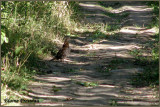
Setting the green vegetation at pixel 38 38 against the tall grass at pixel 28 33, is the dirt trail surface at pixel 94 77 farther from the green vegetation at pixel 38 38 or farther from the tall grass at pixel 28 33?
the tall grass at pixel 28 33

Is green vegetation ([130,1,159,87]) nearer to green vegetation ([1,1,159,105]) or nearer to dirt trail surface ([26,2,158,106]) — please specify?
green vegetation ([1,1,159,105])

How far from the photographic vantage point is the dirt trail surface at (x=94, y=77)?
525 centimetres

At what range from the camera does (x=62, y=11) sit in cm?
1031

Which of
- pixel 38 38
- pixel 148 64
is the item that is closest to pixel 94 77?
pixel 148 64

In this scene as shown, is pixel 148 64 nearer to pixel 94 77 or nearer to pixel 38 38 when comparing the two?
pixel 94 77

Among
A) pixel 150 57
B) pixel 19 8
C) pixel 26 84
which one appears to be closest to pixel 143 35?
pixel 150 57

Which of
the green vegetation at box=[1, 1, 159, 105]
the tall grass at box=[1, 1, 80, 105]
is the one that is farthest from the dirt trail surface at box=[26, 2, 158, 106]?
the tall grass at box=[1, 1, 80, 105]

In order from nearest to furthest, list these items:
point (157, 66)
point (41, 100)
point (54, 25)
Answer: point (41, 100) → point (157, 66) → point (54, 25)

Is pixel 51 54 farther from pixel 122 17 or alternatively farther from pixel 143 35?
pixel 122 17

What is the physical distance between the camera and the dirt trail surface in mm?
5246

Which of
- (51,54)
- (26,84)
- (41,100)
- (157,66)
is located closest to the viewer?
(41,100)

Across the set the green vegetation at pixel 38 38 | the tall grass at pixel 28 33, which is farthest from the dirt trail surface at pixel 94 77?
the tall grass at pixel 28 33

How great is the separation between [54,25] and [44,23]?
47 centimetres

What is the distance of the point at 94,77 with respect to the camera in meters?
6.52
